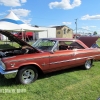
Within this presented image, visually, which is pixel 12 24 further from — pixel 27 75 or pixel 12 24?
pixel 27 75

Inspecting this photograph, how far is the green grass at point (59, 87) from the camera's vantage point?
12.2 ft

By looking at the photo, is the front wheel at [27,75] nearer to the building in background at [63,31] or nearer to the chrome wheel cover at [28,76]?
the chrome wheel cover at [28,76]

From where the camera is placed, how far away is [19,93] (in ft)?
12.8

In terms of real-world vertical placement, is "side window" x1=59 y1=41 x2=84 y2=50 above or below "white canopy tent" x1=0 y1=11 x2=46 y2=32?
below

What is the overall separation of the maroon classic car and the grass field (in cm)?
30

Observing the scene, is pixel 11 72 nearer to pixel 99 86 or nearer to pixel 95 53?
pixel 99 86

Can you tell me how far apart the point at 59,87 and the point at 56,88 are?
0.12 m

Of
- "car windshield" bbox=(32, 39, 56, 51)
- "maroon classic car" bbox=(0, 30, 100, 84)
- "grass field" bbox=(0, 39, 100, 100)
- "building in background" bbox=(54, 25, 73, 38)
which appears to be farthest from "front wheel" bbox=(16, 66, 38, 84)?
"building in background" bbox=(54, 25, 73, 38)

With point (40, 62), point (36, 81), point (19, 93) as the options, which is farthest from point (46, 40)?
point (19, 93)

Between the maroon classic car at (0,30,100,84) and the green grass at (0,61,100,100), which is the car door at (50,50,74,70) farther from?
the green grass at (0,61,100,100)

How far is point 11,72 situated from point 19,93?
2.01ft

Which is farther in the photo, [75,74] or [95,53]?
[95,53]

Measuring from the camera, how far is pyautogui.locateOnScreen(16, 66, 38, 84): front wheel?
4.30 metres

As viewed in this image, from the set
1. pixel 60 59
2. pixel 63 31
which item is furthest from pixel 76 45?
pixel 63 31
